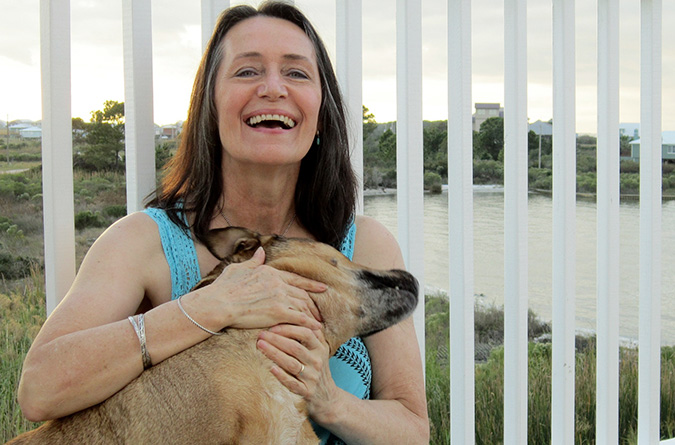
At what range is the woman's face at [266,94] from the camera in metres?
1.43

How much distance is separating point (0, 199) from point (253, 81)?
1.20m

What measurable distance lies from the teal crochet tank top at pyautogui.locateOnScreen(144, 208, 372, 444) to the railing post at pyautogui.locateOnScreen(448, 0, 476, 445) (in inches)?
23.0

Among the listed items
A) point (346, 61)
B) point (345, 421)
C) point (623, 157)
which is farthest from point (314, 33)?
point (623, 157)

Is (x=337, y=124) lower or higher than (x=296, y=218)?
higher

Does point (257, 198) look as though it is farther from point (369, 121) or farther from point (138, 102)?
point (369, 121)

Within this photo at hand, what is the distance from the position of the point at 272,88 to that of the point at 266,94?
0.8 inches

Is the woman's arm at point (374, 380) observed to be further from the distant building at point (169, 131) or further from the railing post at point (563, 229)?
the railing post at point (563, 229)

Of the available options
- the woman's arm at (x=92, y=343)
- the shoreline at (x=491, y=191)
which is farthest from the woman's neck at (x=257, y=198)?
the shoreline at (x=491, y=191)

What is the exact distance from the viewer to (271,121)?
1450mm

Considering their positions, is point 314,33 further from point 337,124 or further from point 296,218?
point 296,218

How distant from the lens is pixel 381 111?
8.04ft

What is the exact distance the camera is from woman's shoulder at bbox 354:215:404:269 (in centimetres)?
162

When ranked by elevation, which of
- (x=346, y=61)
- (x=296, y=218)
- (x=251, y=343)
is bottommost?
(x=251, y=343)

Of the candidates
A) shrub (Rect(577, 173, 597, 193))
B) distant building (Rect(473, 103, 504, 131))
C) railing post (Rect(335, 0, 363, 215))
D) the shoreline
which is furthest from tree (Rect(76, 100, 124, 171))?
shrub (Rect(577, 173, 597, 193))
